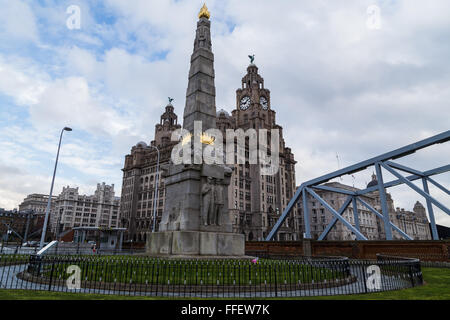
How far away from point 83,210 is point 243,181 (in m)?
101

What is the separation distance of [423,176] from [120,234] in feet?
123

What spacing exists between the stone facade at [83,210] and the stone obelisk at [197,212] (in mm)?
127071

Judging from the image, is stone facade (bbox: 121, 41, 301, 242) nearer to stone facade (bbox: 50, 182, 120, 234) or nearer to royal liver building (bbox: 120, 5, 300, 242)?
royal liver building (bbox: 120, 5, 300, 242)

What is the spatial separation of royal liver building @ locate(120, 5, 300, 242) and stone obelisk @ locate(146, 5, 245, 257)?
60982 millimetres

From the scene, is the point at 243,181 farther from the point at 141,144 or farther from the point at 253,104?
the point at 141,144

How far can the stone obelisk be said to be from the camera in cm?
1281

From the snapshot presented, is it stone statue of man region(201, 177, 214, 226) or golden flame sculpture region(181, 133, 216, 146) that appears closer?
stone statue of man region(201, 177, 214, 226)

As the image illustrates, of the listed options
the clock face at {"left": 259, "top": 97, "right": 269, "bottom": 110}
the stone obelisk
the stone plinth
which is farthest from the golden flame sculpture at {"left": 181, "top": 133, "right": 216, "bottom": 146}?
the clock face at {"left": 259, "top": 97, "right": 269, "bottom": 110}

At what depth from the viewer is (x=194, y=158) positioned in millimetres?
14531

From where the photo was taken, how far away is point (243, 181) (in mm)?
82062

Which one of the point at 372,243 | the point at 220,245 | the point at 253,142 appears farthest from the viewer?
the point at 253,142

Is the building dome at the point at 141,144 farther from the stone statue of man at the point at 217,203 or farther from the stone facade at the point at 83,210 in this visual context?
the stone statue of man at the point at 217,203
